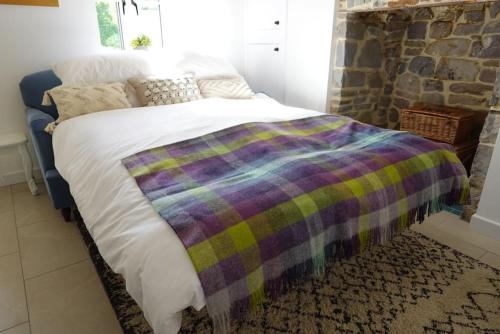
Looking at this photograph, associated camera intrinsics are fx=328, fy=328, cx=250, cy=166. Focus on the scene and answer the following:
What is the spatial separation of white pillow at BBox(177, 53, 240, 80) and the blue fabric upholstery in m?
1.01

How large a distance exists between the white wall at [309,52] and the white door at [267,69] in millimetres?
107

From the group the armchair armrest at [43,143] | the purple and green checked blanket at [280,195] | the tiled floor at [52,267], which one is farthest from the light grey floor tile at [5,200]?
the purple and green checked blanket at [280,195]

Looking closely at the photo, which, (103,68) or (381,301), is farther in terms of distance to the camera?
(103,68)

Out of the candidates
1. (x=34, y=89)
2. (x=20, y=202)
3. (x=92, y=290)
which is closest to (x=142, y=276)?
(x=92, y=290)

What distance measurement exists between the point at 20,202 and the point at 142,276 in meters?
2.12

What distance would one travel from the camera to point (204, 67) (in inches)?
116

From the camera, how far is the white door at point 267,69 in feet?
10.8

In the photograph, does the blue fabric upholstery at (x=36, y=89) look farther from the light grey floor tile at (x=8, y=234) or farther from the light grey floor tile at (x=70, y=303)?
the light grey floor tile at (x=70, y=303)

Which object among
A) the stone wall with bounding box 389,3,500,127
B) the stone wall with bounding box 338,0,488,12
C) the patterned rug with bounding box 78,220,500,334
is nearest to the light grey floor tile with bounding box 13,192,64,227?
the patterned rug with bounding box 78,220,500,334

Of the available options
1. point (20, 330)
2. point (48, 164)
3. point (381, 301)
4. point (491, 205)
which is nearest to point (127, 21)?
point (48, 164)

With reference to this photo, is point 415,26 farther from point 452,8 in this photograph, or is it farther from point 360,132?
point 360,132

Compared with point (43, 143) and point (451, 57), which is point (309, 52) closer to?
point (451, 57)

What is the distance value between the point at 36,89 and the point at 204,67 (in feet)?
4.40

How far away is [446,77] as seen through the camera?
2.87 m
